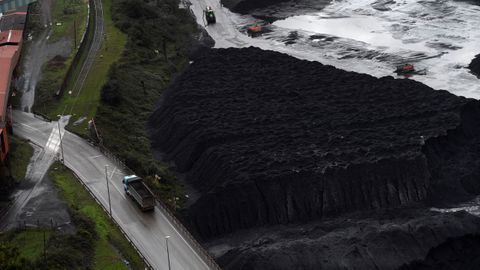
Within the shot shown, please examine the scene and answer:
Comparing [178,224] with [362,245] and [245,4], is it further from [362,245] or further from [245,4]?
[245,4]

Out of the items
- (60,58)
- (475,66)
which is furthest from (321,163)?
(60,58)

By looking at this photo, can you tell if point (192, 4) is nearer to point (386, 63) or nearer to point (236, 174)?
point (386, 63)

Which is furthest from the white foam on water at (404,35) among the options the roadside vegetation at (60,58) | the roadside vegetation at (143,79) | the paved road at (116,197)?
the paved road at (116,197)

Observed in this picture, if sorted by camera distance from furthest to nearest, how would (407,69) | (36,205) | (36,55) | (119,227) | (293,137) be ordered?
(407,69) → (36,55) → (293,137) → (36,205) → (119,227)

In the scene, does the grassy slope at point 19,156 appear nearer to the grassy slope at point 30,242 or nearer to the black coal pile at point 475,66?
the grassy slope at point 30,242

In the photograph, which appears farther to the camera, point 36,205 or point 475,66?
point 475,66

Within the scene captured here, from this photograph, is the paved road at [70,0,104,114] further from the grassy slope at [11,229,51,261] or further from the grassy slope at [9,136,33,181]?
the grassy slope at [11,229,51,261]
